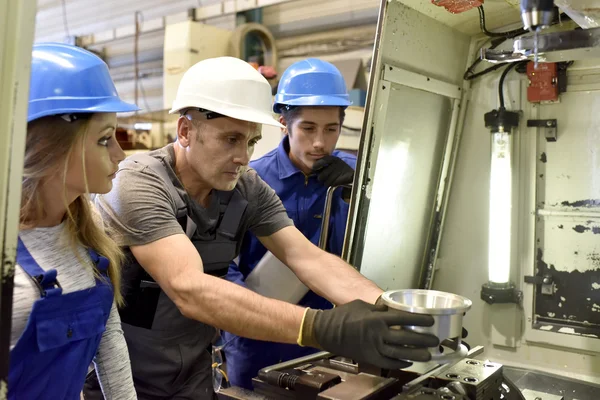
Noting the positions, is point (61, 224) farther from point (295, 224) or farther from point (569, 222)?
point (569, 222)

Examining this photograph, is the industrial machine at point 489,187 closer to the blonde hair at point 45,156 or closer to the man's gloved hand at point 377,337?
the man's gloved hand at point 377,337

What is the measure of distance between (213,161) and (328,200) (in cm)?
51

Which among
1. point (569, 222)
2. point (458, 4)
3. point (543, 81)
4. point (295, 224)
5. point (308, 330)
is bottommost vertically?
point (308, 330)

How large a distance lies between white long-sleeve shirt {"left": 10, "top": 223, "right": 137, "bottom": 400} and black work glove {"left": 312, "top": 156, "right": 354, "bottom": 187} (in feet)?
3.08

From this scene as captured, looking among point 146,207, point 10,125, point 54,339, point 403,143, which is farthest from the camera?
point 403,143

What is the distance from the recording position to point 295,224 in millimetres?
1940

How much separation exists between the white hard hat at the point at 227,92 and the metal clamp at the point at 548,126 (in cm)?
87

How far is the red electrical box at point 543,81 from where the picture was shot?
176cm

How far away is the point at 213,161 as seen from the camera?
142 centimetres

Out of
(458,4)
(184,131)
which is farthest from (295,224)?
(458,4)

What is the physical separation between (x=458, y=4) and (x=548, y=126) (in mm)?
491

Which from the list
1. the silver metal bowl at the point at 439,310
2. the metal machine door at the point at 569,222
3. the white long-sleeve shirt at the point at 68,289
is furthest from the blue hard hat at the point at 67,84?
the metal machine door at the point at 569,222

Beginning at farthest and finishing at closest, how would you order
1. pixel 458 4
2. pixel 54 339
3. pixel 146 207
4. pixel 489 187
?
pixel 489 187
pixel 458 4
pixel 146 207
pixel 54 339

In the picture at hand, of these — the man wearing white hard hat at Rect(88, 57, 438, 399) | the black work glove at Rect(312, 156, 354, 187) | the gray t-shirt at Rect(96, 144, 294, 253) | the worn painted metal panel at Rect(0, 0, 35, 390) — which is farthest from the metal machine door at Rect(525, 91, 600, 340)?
the worn painted metal panel at Rect(0, 0, 35, 390)
